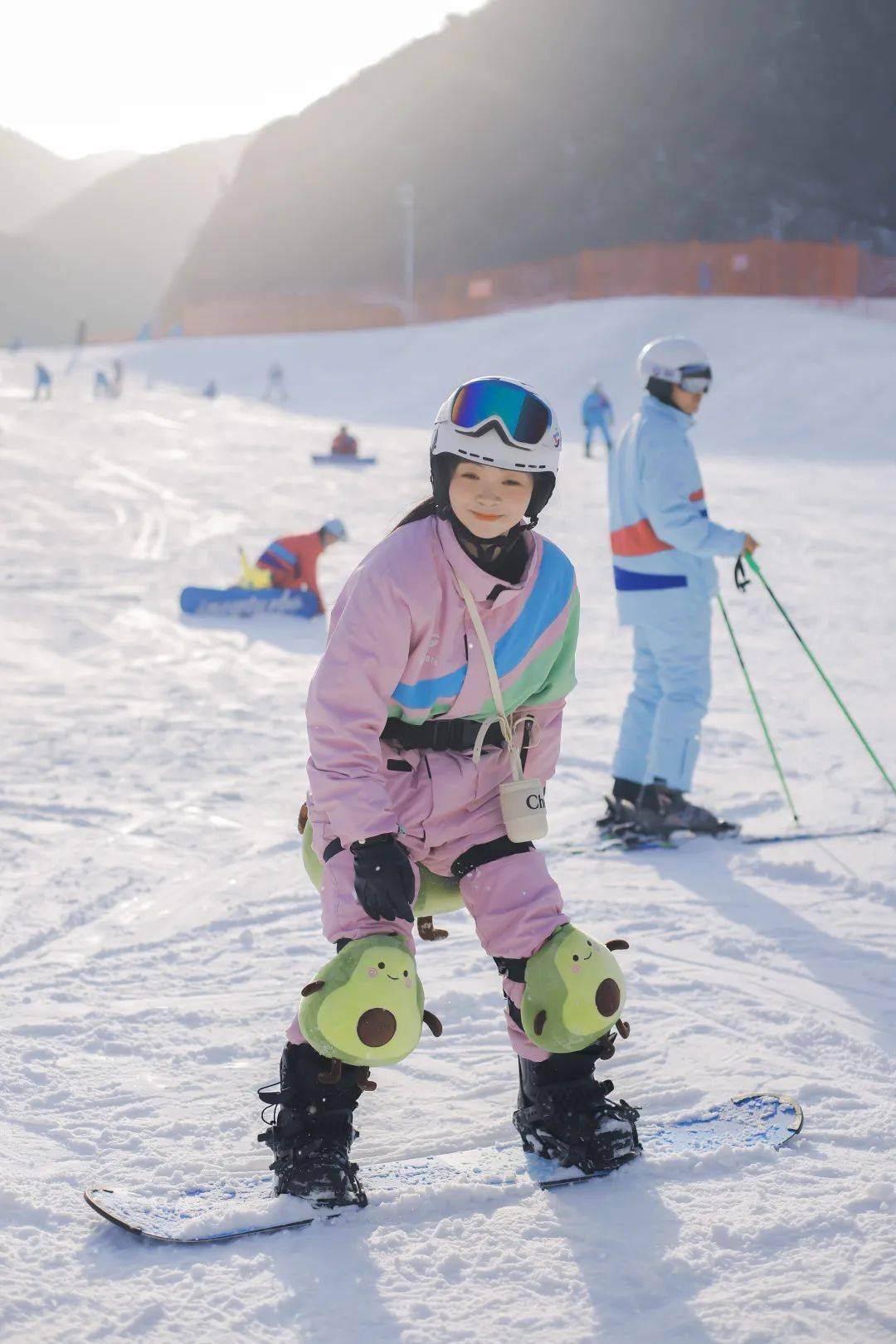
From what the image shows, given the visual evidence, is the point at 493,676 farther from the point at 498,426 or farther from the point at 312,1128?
the point at 312,1128

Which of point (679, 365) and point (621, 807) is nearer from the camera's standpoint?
point (679, 365)

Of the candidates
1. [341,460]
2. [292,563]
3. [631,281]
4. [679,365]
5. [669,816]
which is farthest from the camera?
[631,281]

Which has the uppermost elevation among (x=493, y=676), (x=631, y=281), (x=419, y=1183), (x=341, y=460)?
(x=631, y=281)

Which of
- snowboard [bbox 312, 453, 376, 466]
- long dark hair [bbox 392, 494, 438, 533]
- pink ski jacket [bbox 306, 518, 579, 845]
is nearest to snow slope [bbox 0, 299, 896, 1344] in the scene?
pink ski jacket [bbox 306, 518, 579, 845]

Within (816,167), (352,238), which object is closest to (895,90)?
(816,167)

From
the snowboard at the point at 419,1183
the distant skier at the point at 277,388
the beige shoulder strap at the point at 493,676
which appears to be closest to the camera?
the snowboard at the point at 419,1183

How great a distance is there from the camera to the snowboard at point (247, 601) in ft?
29.3

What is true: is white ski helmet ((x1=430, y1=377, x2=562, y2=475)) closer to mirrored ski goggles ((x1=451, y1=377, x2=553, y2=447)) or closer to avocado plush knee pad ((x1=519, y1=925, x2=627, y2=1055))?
mirrored ski goggles ((x1=451, y1=377, x2=553, y2=447))

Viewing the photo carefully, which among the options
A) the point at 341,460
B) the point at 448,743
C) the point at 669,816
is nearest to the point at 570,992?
the point at 448,743

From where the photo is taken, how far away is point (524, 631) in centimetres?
250

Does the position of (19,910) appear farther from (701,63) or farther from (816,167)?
(701,63)

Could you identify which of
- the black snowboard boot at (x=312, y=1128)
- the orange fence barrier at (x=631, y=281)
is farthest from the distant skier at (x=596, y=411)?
the black snowboard boot at (x=312, y=1128)

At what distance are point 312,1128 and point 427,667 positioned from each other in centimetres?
89

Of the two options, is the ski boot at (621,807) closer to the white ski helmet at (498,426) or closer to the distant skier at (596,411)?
the white ski helmet at (498,426)
